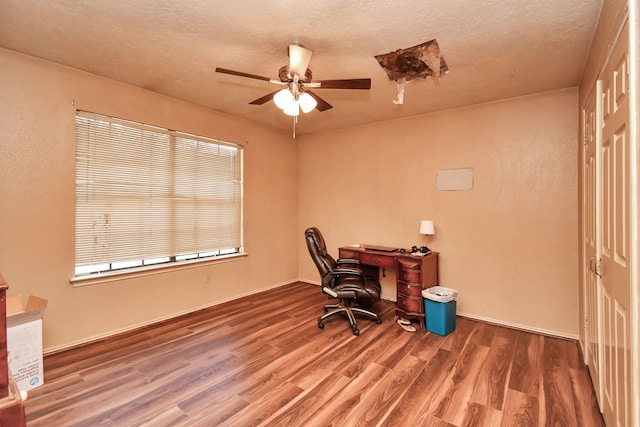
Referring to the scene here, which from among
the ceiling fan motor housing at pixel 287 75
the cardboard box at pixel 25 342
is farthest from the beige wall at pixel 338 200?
the ceiling fan motor housing at pixel 287 75

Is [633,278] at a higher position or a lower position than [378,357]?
higher

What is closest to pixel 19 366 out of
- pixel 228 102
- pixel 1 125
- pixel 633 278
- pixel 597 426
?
pixel 1 125

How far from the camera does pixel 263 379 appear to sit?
7.34ft

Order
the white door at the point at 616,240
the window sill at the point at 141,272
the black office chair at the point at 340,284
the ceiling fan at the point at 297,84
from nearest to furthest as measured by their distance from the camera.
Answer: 1. the white door at the point at 616,240
2. the ceiling fan at the point at 297,84
3. the window sill at the point at 141,272
4. the black office chair at the point at 340,284

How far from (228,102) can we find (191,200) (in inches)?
51.8

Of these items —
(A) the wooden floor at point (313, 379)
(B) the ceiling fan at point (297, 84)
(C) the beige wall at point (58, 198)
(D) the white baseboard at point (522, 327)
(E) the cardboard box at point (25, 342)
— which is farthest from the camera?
(D) the white baseboard at point (522, 327)

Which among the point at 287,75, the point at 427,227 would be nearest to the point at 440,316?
the point at 427,227

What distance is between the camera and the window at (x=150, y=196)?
285cm

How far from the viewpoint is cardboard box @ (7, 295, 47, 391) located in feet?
6.76

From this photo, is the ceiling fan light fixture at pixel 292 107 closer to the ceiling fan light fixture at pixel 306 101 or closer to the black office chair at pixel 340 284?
the ceiling fan light fixture at pixel 306 101

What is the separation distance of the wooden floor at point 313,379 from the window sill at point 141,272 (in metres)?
0.59

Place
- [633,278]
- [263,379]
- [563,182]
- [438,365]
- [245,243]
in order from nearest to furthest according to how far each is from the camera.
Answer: [633,278], [263,379], [438,365], [563,182], [245,243]

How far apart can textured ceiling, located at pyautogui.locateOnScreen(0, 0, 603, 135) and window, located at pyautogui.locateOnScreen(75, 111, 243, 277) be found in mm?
627

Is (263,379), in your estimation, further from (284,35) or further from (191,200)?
(284,35)
